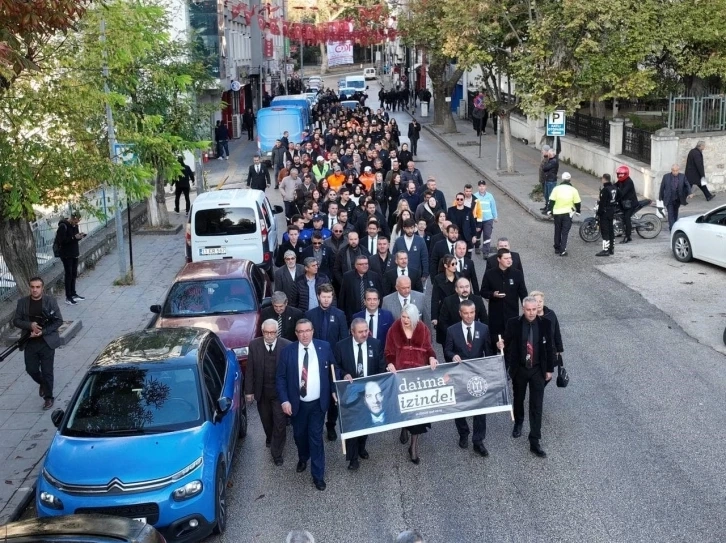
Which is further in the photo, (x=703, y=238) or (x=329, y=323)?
(x=703, y=238)

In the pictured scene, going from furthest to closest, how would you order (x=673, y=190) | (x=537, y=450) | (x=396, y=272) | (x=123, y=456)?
(x=673, y=190) < (x=396, y=272) < (x=537, y=450) < (x=123, y=456)

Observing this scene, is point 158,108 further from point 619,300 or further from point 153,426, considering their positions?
point 153,426

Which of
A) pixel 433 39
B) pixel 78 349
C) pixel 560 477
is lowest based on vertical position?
pixel 78 349

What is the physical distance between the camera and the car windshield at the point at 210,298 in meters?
12.6

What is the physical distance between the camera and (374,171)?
22703 millimetres

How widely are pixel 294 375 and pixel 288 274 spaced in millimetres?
Answer: 3888

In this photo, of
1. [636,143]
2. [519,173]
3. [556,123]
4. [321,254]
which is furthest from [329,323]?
[519,173]

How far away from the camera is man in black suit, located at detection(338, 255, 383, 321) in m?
11.8

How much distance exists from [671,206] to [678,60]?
24.5 feet

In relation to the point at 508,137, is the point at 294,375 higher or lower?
lower

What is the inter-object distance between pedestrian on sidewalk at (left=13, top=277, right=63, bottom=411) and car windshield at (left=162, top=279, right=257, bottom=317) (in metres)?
1.67

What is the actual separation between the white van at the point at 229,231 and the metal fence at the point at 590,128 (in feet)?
52.4

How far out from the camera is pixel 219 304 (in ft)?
41.5

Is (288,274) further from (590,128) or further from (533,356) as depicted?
(590,128)
